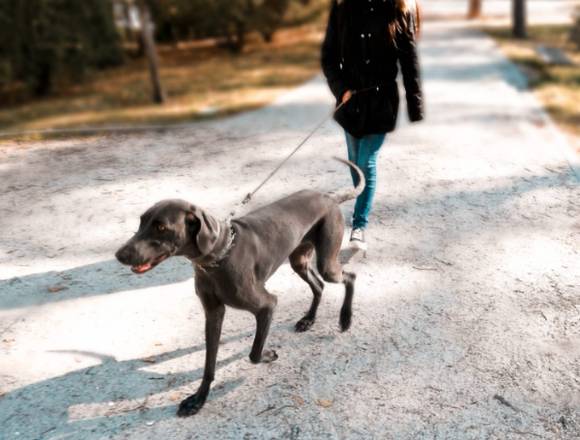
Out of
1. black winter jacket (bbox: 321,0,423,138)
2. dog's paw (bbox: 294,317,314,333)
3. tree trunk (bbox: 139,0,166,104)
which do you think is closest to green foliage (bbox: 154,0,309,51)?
tree trunk (bbox: 139,0,166,104)

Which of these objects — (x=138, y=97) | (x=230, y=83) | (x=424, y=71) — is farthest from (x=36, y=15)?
(x=424, y=71)

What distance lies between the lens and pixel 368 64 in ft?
15.3

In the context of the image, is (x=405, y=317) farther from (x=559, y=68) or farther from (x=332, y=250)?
(x=559, y=68)

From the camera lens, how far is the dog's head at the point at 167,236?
9.11 feet

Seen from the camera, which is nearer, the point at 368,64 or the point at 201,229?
the point at 201,229

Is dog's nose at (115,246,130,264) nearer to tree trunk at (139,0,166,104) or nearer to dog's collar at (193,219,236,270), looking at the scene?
dog's collar at (193,219,236,270)

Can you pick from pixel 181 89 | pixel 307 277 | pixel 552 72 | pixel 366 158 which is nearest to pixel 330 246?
pixel 307 277

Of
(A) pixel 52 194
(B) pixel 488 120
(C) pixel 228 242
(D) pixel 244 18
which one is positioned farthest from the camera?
(D) pixel 244 18

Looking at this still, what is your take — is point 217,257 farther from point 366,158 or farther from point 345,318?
point 366,158

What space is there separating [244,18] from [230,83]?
526 centimetres

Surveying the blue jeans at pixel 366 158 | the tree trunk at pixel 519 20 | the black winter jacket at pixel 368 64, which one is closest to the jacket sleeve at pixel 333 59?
the black winter jacket at pixel 368 64

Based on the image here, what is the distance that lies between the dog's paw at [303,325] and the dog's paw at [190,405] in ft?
3.11

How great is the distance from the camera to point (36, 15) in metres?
13.9

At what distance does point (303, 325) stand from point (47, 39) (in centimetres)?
1266
